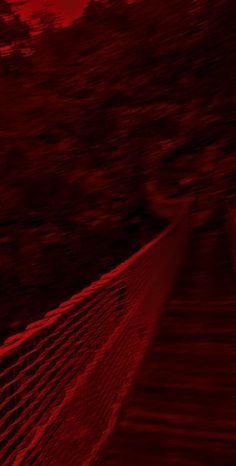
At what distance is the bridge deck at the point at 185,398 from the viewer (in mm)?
2803

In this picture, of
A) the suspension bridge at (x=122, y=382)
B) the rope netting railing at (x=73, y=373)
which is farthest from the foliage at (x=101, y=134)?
the rope netting railing at (x=73, y=373)

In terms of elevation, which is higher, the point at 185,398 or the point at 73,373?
the point at 73,373

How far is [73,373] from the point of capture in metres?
2.51

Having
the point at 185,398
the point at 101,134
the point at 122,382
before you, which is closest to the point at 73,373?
the point at 122,382

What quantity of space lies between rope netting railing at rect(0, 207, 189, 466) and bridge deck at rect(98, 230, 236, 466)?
126mm

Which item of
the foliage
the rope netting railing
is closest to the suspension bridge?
the rope netting railing

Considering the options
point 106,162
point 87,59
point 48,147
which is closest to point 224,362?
point 48,147

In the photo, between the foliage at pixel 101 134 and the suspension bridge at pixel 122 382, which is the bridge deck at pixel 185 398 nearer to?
the suspension bridge at pixel 122 382

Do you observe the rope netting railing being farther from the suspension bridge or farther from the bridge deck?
the bridge deck

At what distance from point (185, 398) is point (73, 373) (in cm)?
113

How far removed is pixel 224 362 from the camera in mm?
3857

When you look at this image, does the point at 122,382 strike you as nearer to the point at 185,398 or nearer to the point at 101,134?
the point at 185,398

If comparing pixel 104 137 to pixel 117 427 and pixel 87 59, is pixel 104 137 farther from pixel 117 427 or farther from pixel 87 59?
pixel 117 427

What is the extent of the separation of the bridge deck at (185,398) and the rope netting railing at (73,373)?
0.13m
